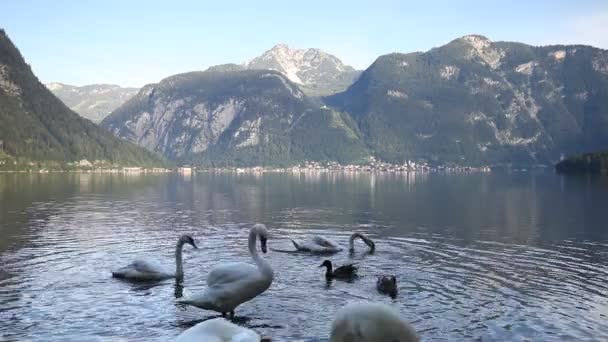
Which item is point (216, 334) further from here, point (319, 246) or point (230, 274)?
point (319, 246)

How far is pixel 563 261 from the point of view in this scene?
1328 inches

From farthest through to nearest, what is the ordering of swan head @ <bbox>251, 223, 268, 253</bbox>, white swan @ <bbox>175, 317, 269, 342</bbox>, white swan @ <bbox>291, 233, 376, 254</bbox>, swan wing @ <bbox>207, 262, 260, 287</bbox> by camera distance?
white swan @ <bbox>291, 233, 376, 254</bbox> → swan head @ <bbox>251, 223, 268, 253</bbox> → swan wing @ <bbox>207, 262, 260, 287</bbox> → white swan @ <bbox>175, 317, 269, 342</bbox>

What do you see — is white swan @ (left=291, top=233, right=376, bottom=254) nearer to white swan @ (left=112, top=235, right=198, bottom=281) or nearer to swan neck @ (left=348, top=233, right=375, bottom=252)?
swan neck @ (left=348, top=233, right=375, bottom=252)

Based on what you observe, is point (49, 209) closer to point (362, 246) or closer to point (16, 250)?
point (16, 250)

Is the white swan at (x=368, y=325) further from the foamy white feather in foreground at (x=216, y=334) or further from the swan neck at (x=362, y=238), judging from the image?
the swan neck at (x=362, y=238)

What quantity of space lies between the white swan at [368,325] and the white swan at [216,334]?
235 inches

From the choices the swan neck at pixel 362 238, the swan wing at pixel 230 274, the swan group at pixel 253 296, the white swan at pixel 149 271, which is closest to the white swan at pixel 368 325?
the swan group at pixel 253 296

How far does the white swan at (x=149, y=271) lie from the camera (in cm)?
2639

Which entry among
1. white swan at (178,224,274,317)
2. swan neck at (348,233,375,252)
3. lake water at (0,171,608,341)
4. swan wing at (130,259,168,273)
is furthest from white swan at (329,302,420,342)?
swan neck at (348,233,375,252)

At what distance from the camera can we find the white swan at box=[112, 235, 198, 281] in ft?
86.6

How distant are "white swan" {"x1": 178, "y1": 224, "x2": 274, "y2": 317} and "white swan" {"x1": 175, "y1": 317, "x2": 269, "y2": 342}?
7.26 m

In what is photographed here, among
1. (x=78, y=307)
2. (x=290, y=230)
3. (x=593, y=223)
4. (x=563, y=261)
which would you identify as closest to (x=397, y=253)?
(x=563, y=261)

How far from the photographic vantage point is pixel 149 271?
26.5 m

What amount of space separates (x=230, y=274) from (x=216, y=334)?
8214 millimetres
